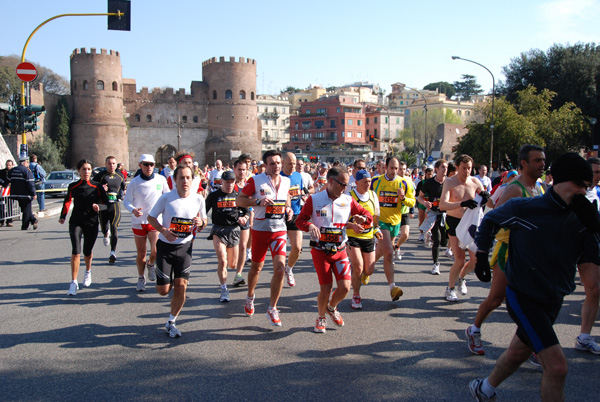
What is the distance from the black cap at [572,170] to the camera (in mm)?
3346

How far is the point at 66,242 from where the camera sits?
1243cm

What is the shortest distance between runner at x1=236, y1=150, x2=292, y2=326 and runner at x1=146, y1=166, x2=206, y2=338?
706mm

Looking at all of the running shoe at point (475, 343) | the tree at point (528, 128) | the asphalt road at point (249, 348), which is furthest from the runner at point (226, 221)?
the tree at point (528, 128)

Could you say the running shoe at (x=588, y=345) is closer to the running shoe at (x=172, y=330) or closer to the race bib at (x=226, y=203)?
the running shoe at (x=172, y=330)

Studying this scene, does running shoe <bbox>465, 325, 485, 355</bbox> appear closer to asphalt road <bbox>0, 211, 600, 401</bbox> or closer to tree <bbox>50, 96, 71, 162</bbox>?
asphalt road <bbox>0, 211, 600, 401</bbox>

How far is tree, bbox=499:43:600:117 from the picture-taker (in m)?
42.0

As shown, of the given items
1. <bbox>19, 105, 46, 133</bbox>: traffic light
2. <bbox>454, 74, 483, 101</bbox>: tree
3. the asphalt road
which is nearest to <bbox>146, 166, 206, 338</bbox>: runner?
the asphalt road

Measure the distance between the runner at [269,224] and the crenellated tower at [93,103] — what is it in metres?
60.9

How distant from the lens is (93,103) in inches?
2504

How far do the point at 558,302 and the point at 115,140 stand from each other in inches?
2629

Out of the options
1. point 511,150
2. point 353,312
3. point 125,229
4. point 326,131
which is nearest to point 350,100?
point 326,131

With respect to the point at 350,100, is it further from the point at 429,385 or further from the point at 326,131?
the point at 429,385

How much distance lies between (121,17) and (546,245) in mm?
13655

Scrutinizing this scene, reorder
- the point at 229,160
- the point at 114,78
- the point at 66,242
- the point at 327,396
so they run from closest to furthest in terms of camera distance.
Result: the point at 327,396
the point at 66,242
the point at 114,78
the point at 229,160
